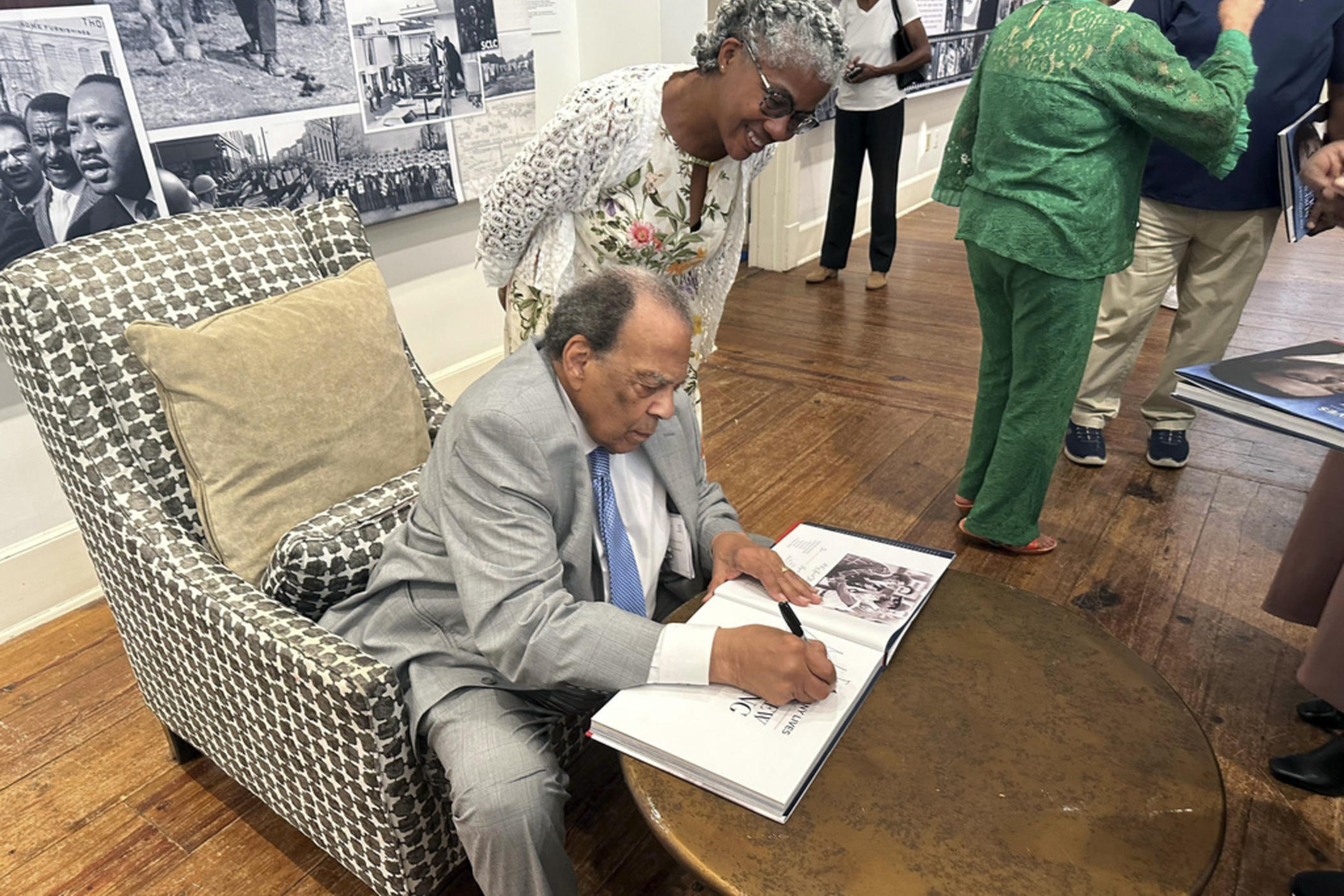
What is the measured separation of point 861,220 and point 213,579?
5.10 m

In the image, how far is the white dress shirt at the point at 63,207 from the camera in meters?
2.05

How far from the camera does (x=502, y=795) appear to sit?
1224 mm

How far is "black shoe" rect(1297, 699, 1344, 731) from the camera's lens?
6.22ft

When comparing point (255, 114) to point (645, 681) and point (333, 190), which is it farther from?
point (645, 681)

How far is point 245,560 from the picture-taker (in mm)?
1520

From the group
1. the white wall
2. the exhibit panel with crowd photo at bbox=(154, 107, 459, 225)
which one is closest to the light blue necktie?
the exhibit panel with crowd photo at bbox=(154, 107, 459, 225)

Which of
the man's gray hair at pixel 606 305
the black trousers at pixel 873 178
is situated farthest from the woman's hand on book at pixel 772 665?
the black trousers at pixel 873 178

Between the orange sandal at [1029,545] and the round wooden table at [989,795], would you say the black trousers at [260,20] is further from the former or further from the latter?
the orange sandal at [1029,545]

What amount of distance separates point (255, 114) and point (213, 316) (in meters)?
1.08

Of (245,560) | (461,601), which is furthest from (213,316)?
(461,601)

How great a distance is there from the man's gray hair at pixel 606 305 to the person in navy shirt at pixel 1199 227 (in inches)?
70.3

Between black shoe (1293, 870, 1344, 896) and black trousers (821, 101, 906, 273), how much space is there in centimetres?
364

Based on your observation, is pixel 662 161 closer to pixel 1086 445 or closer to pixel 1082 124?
pixel 1082 124

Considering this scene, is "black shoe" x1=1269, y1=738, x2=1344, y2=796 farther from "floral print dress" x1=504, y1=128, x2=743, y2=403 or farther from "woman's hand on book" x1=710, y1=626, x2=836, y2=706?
"floral print dress" x1=504, y1=128, x2=743, y2=403
